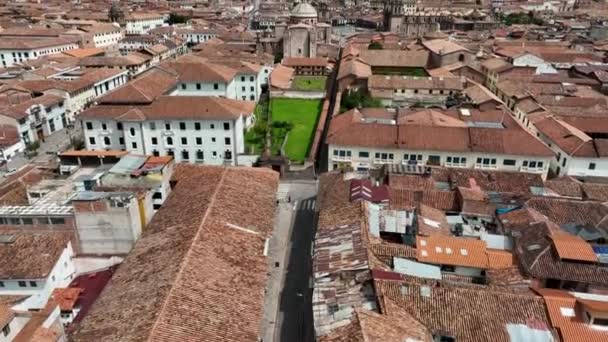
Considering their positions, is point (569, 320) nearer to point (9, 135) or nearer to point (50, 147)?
point (50, 147)

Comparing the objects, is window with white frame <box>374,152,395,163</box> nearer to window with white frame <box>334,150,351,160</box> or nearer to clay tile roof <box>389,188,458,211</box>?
window with white frame <box>334,150,351,160</box>

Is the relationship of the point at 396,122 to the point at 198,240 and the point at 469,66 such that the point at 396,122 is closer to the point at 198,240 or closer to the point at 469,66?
the point at 198,240

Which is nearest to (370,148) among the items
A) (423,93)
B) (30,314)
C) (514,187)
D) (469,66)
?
(514,187)

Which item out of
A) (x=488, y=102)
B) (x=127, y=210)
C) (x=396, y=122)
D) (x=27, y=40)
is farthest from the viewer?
(x=27, y=40)

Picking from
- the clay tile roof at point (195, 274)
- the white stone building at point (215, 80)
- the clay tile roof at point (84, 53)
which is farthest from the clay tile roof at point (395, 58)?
the clay tile roof at point (84, 53)

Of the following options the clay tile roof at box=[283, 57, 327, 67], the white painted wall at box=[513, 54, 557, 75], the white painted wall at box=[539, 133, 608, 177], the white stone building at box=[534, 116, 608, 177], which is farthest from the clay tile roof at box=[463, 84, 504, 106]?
the clay tile roof at box=[283, 57, 327, 67]

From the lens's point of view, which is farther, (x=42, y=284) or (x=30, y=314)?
(x=42, y=284)

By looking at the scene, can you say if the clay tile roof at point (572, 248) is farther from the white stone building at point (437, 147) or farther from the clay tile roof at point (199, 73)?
the clay tile roof at point (199, 73)

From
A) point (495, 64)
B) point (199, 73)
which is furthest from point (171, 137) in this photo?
point (495, 64)
